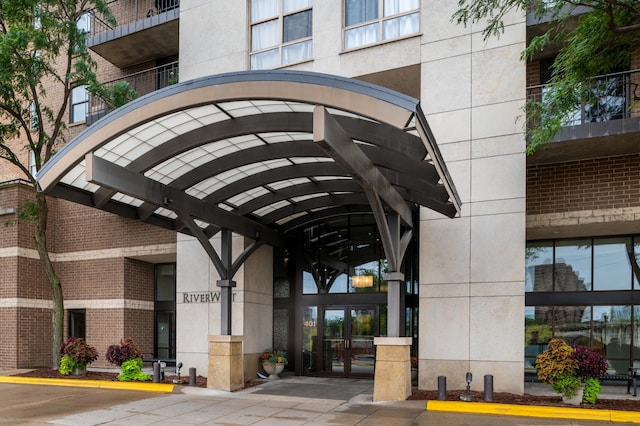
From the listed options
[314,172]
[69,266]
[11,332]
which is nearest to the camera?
[314,172]

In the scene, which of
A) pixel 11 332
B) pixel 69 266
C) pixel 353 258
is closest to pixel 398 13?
pixel 353 258

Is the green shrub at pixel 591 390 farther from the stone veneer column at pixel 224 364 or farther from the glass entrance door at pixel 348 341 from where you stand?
the stone veneer column at pixel 224 364

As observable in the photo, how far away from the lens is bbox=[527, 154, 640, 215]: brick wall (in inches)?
497

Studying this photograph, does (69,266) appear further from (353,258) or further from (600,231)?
(600,231)

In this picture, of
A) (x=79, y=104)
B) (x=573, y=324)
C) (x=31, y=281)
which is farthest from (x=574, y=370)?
(x=79, y=104)

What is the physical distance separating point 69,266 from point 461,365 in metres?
14.9

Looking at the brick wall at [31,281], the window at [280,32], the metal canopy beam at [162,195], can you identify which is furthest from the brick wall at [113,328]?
the window at [280,32]

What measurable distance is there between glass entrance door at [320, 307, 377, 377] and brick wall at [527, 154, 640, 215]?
5.66m

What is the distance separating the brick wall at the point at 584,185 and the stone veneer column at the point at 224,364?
852 centimetres

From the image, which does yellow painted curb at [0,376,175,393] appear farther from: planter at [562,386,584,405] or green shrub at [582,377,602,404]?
green shrub at [582,377,602,404]

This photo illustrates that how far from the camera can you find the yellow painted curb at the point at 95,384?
13249 millimetres

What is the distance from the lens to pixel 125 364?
14.3m

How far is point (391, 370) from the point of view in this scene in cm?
1114

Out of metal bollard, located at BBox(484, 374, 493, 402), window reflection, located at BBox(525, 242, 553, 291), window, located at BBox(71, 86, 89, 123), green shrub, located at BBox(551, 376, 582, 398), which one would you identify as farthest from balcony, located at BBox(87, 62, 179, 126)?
green shrub, located at BBox(551, 376, 582, 398)
